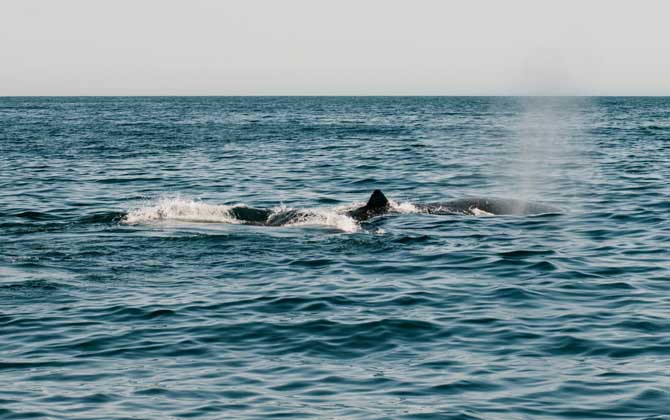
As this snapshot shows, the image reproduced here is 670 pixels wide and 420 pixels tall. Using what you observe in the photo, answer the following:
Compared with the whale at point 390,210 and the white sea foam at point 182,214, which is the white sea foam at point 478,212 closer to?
the whale at point 390,210

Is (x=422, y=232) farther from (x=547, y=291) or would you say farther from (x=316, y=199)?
(x=316, y=199)

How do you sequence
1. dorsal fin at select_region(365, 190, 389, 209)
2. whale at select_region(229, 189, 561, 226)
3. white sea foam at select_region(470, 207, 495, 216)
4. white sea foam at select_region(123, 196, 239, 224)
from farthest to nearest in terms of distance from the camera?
white sea foam at select_region(470, 207, 495, 216), dorsal fin at select_region(365, 190, 389, 209), white sea foam at select_region(123, 196, 239, 224), whale at select_region(229, 189, 561, 226)

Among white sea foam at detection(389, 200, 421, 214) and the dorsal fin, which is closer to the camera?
the dorsal fin

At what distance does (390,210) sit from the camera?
25.5 meters

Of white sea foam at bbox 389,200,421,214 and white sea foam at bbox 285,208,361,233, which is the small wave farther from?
white sea foam at bbox 389,200,421,214

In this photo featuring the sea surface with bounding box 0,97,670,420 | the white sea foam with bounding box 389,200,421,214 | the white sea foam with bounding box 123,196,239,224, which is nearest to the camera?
the sea surface with bounding box 0,97,670,420

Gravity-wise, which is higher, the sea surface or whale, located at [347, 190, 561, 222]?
whale, located at [347, 190, 561, 222]

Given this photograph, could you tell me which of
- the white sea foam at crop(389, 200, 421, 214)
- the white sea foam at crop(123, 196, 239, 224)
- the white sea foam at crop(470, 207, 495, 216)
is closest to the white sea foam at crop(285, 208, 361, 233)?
the white sea foam at crop(123, 196, 239, 224)

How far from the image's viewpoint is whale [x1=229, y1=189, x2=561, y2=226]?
24031 millimetres

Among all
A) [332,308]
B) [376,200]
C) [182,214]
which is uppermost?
[376,200]

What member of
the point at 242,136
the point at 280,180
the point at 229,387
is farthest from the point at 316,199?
the point at 242,136

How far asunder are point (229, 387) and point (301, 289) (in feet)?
17.2

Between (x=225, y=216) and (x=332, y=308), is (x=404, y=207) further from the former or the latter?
(x=332, y=308)

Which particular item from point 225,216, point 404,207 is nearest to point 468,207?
point 404,207
